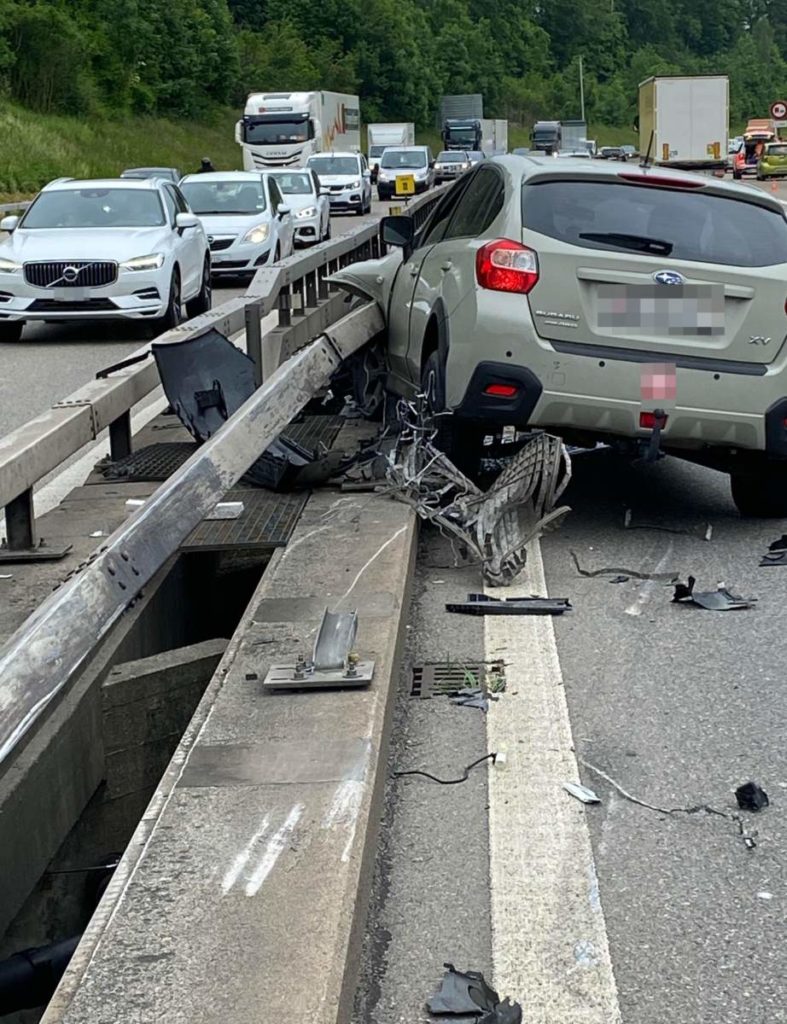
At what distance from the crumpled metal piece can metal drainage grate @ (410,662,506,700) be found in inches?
43.6

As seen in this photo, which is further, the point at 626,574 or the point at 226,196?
the point at 226,196

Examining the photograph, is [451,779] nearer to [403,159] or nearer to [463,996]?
[463,996]

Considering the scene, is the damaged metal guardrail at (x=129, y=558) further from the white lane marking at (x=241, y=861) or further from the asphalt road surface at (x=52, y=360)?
the asphalt road surface at (x=52, y=360)

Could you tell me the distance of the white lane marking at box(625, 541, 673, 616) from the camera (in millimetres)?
6449

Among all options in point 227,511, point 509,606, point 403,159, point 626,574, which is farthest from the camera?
point 403,159

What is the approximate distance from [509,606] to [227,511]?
1.53 m

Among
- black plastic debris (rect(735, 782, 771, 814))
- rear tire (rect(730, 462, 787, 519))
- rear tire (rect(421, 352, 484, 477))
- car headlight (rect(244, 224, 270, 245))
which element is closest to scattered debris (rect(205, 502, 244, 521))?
rear tire (rect(421, 352, 484, 477))

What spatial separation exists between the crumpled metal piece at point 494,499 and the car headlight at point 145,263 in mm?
9683

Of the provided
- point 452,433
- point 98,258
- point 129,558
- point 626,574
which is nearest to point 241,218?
point 98,258

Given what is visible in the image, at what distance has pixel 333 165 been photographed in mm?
48500

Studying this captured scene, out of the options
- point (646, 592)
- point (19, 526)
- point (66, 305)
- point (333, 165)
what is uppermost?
point (19, 526)

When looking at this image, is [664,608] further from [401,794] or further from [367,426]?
[367,426]

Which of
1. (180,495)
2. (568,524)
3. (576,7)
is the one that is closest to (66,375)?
(568,524)

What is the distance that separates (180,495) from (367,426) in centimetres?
441
